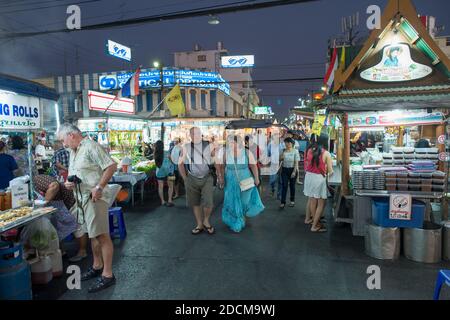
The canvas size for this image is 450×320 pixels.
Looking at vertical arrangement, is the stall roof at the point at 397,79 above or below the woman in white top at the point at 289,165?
above

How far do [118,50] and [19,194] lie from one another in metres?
18.4

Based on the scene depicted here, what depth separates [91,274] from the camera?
13.4ft

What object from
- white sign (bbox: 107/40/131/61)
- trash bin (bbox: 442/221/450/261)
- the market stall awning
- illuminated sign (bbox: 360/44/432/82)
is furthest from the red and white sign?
trash bin (bbox: 442/221/450/261)

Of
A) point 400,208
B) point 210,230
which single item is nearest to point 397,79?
point 400,208

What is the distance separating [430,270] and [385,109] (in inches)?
122

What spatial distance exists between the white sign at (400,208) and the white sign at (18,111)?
19.0 ft

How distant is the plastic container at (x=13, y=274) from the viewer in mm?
3143

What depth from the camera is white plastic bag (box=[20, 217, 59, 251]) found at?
3951mm

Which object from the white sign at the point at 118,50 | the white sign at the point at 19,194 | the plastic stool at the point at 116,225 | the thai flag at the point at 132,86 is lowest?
the plastic stool at the point at 116,225

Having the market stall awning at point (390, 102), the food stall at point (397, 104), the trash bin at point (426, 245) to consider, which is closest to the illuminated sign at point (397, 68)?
the food stall at point (397, 104)

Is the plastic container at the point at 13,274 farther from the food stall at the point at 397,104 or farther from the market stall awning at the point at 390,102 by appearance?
the market stall awning at the point at 390,102

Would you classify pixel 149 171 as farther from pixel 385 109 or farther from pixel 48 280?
pixel 385 109

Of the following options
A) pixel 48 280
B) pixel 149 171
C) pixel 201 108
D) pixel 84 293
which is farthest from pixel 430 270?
pixel 201 108

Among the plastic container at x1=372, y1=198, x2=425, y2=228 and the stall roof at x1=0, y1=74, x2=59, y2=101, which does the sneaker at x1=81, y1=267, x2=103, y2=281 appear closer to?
the stall roof at x1=0, y1=74, x2=59, y2=101
